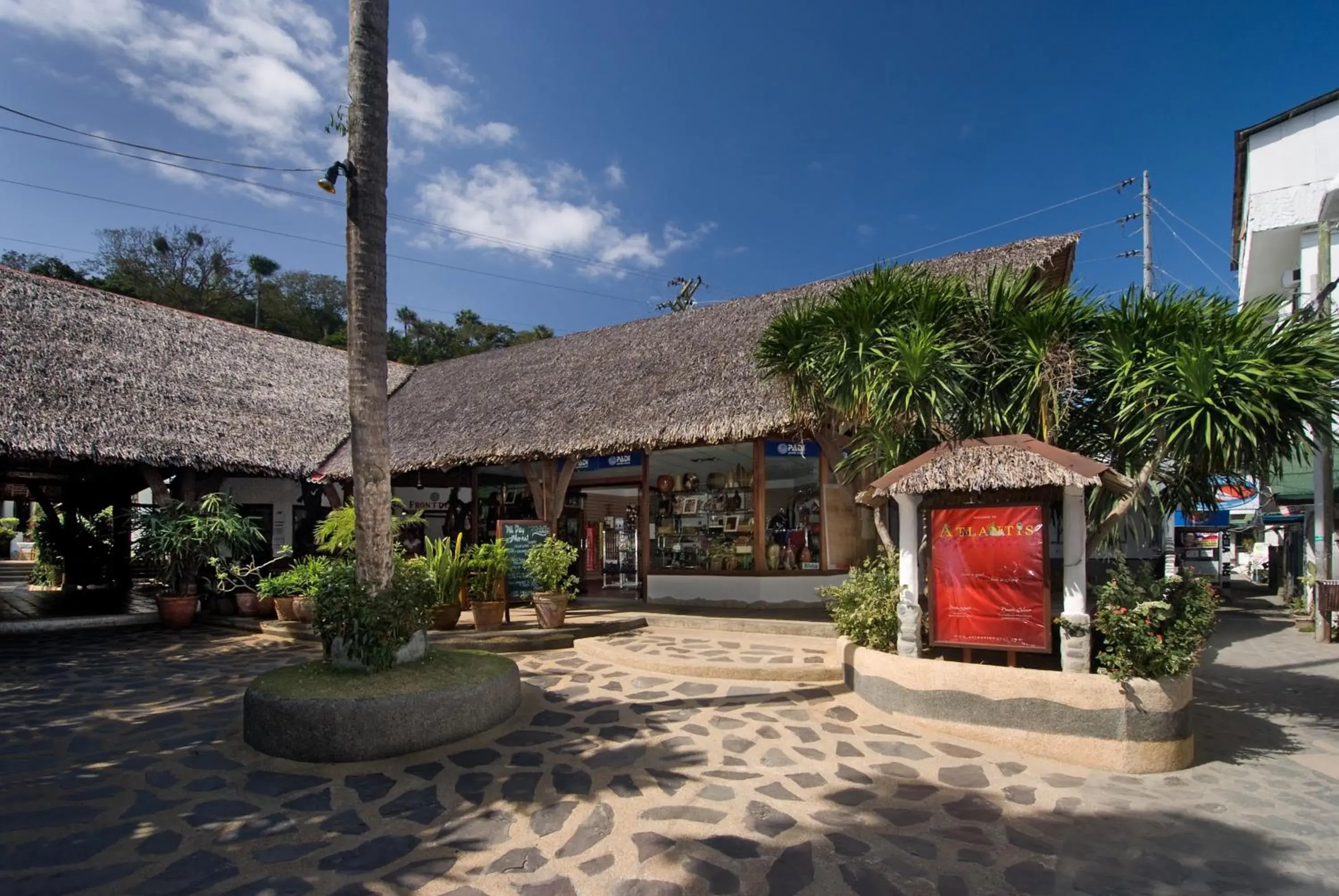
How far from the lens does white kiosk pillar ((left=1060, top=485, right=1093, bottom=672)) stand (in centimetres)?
522

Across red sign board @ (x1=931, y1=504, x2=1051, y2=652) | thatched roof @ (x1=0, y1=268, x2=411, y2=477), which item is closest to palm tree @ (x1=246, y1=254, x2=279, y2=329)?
thatched roof @ (x1=0, y1=268, x2=411, y2=477)

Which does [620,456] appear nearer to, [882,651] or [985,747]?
[882,651]

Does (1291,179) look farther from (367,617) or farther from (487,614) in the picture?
(367,617)

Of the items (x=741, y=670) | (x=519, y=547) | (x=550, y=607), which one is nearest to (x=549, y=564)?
(x=550, y=607)

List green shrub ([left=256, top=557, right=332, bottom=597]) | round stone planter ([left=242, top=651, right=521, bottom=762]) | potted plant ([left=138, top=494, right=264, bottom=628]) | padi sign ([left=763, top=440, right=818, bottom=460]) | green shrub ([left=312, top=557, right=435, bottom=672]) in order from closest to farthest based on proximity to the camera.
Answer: round stone planter ([left=242, top=651, right=521, bottom=762]), green shrub ([left=312, top=557, right=435, bottom=672]), green shrub ([left=256, top=557, right=332, bottom=597]), padi sign ([left=763, top=440, right=818, bottom=460]), potted plant ([left=138, top=494, right=264, bottom=628])

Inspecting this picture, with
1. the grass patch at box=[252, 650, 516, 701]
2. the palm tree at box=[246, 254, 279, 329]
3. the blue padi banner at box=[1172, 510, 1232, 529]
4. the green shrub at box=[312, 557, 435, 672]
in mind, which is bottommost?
the grass patch at box=[252, 650, 516, 701]

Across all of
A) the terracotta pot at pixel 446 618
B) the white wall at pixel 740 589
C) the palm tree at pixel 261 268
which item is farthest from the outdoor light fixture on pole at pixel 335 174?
the palm tree at pixel 261 268

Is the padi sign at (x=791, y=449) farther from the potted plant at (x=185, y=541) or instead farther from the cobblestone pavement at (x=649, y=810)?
the potted plant at (x=185, y=541)

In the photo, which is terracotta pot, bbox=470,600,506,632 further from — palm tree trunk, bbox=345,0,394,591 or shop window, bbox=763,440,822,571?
shop window, bbox=763,440,822,571

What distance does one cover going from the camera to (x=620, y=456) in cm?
1188

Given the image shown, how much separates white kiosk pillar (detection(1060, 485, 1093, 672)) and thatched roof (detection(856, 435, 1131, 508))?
0.19m

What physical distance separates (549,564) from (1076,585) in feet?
19.1

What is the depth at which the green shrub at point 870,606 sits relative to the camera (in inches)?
245

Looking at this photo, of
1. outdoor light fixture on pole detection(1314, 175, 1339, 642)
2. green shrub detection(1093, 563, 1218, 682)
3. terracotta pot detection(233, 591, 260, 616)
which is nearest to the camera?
green shrub detection(1093, 563, 1218, 682)
